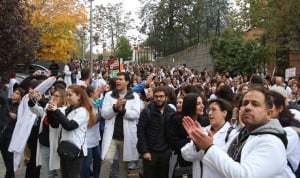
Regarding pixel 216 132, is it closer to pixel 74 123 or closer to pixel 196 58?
pixel 74 123

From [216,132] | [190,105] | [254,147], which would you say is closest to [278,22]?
[190,105]

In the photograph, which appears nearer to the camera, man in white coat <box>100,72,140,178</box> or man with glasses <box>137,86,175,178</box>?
man with glasses <box>137,86,175,178</box>

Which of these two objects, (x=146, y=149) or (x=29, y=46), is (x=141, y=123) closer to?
(x=146, y=149)

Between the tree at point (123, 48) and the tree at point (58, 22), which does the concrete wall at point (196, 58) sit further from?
the tree at point (123, 48)

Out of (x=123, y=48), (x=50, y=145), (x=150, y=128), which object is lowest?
(x=50, y=145)

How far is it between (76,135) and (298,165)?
3155mm

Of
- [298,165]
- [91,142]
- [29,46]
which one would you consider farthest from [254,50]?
[298,165]

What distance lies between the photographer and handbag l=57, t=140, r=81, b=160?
6043 mm

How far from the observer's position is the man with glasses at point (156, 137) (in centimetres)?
657

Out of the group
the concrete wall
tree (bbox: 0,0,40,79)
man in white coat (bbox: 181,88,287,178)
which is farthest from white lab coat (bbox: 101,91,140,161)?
the concrete wall

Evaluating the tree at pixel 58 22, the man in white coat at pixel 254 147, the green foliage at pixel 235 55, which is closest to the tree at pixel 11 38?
the man in white coat at pixel 254 147

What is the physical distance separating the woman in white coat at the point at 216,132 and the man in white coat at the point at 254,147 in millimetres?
1126

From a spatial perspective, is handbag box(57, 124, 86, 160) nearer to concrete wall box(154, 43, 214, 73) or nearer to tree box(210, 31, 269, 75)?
tree box(210, 31, 269, 75)

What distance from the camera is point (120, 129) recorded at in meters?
7.29
